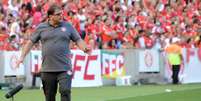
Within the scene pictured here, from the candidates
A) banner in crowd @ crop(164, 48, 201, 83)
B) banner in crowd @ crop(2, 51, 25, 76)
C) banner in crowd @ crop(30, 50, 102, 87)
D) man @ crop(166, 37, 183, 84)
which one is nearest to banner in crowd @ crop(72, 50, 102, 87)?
banner in crowd @ crop(30, 50, 102, 87)

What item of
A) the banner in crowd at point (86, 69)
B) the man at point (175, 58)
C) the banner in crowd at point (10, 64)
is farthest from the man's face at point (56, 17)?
the man at point (175, 58)

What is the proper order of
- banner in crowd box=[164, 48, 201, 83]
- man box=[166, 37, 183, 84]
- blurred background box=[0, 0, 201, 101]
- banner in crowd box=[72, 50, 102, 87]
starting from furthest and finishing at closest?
banner in crowd box=[164, 48, 201, 83] < man box=[166, 37, 183, 84] < banner in crowd box=[72, 50, 102, 87] < blurred background box=[0, 0, 201, 101]

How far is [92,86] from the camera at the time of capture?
930 inches

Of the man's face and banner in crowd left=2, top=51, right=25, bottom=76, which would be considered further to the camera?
banner in crowd left=2, top=51, right=25, bottom=76

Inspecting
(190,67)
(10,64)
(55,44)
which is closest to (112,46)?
(190,67)

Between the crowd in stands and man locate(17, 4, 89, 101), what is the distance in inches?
439

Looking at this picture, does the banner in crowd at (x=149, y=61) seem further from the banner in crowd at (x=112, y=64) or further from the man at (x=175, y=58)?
the banner in crowd at (x=112, y=64)

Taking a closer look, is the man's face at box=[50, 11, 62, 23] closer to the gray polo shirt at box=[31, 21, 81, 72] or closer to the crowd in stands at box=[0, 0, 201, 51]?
the gray polo shirt at box=[31, 21, 81, 72]

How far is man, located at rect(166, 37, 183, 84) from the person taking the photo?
25.3m

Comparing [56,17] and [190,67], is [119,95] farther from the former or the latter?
[56,17]

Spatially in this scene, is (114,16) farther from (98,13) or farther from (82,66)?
(82,66)

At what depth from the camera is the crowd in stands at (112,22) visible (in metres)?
24.3

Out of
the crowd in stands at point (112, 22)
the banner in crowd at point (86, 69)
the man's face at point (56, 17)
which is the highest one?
the crowd in stands at point (112, 22)

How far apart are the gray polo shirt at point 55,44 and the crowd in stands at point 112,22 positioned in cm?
1117
